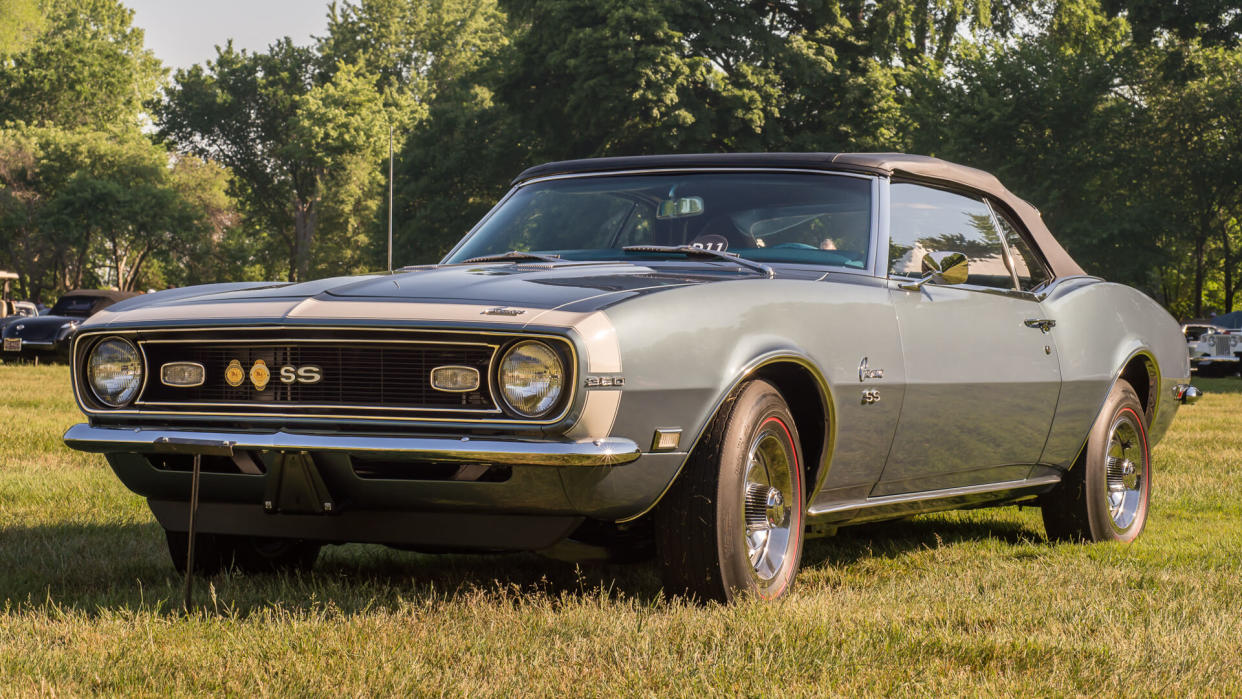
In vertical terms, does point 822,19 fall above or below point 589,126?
above

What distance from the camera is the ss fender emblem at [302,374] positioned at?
13.1ft

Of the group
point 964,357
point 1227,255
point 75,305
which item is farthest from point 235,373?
point 1227,255

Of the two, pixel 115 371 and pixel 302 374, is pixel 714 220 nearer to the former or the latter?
pixel 302 374

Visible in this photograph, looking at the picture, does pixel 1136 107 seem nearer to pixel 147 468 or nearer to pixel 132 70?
pixel 147 468

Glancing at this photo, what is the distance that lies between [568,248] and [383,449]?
5.55ft

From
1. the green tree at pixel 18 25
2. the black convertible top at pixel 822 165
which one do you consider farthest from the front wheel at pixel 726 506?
the green tree at pixel 18 25

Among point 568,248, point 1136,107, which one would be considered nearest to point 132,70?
point 1136,107

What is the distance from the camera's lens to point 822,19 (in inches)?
1393

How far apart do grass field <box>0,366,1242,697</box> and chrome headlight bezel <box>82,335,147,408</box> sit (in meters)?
0.60

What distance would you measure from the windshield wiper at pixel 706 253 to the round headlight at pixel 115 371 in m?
1.73

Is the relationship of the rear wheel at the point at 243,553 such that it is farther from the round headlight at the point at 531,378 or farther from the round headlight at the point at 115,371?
the round headlight at the point at 531,378

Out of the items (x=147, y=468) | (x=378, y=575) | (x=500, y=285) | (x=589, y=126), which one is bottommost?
(x=378, y=575)

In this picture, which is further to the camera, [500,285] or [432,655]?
[500,285]

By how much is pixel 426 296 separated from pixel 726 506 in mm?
1017
